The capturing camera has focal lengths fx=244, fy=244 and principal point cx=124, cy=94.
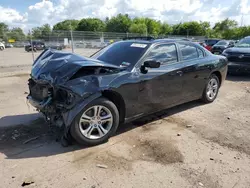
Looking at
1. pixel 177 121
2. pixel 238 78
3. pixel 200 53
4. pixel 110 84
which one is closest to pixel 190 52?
pixel 200 53

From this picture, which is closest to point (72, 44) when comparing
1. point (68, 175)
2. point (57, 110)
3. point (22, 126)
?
point (22, 126)

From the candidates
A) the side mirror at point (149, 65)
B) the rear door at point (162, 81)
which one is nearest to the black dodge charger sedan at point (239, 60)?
the rear door at point (162, 81)

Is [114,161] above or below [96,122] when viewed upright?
below

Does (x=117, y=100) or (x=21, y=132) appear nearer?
(x=117, y=100)

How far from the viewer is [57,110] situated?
3725mm

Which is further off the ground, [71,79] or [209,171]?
[71,79]

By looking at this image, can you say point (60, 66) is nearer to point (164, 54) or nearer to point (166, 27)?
point (164, 54)

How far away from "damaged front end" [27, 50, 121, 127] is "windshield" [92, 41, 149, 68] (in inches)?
17.1

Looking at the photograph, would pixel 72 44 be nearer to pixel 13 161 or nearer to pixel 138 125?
pixel 138 125

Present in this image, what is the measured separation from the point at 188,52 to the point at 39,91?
3210mm

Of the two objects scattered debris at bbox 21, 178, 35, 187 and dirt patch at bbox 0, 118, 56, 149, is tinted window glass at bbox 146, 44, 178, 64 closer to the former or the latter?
dirt patch at bbox 0, 118, 56, 149

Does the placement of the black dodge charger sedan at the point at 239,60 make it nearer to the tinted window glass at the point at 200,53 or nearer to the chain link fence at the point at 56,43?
the tinted window glass at the point at 200,53

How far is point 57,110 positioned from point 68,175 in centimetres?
107

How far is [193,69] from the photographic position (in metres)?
5.25
